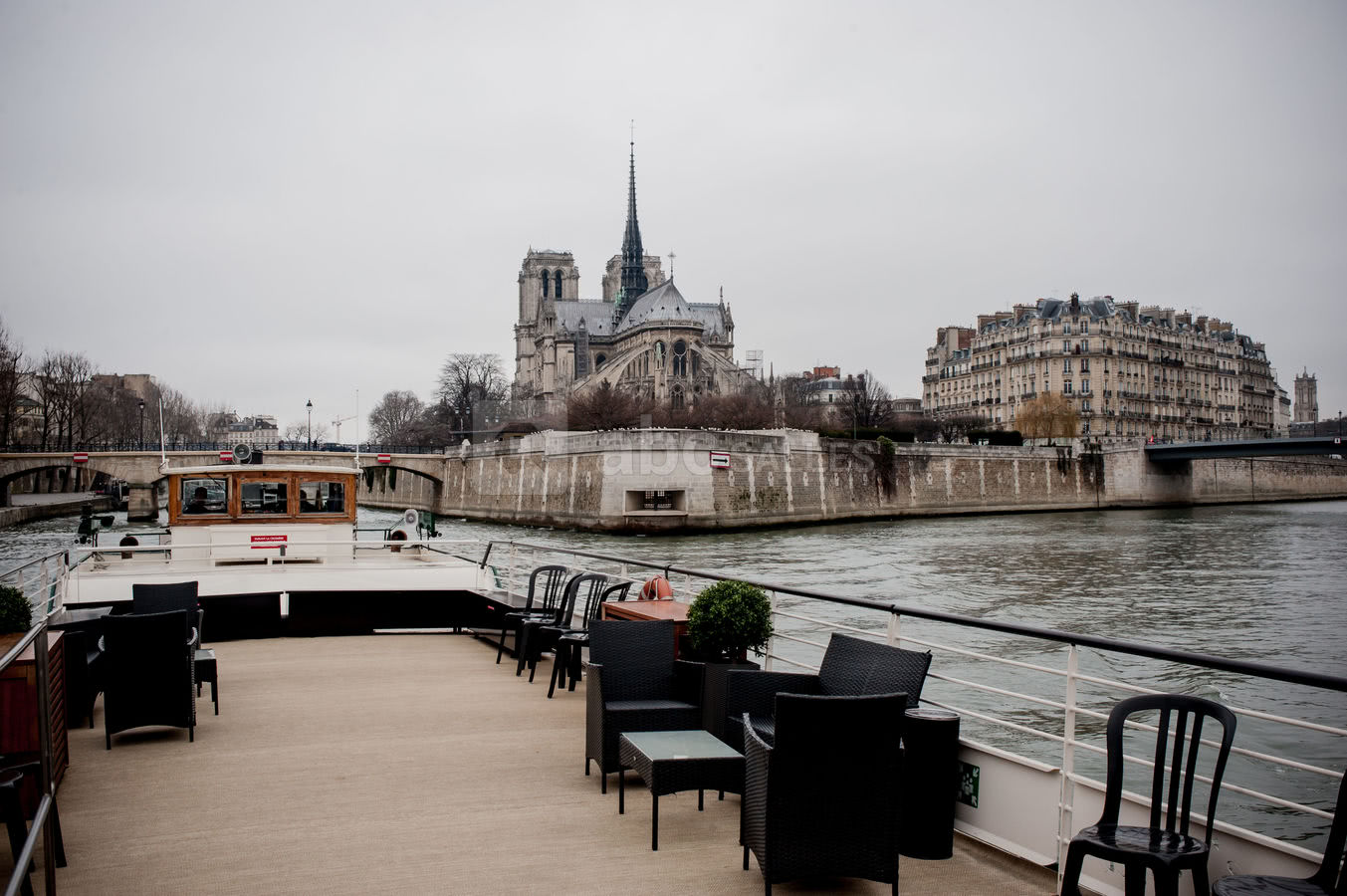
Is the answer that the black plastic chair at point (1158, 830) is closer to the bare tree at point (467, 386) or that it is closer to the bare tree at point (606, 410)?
the bare tree at point (606, 410)

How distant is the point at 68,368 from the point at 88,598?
52.6 meters

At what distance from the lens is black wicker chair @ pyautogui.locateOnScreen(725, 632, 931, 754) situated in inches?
160

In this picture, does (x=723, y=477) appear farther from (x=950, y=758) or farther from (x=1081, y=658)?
(x=950, y=758)

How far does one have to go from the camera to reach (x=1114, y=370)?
264 ft

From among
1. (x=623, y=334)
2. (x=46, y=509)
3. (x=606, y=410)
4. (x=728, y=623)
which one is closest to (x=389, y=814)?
(x=728, y=623)

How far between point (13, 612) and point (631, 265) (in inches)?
4117

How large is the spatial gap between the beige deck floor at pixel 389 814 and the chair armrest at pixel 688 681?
49cm

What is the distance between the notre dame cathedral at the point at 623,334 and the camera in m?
81.4

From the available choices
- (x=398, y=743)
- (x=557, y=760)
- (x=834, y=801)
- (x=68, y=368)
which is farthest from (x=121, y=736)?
(x=68, y=368)

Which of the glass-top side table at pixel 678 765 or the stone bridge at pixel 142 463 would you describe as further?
the stone bridge at pixel 142 463

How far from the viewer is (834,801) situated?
347 cm

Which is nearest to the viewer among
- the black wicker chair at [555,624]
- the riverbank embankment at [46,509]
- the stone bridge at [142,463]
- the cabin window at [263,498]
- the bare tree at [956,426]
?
the black wicker chair at [555,624]

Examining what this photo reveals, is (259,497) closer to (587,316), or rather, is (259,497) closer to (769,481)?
(769,481)

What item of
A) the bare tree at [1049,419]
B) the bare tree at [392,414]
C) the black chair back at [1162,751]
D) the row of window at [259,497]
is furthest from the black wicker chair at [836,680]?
the bare tree at [392,414]
